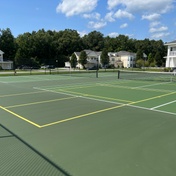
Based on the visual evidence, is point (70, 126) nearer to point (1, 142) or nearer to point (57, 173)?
point (1, 142)

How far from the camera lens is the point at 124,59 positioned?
8131 centimetres

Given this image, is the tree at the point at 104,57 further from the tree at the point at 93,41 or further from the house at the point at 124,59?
the tree at the point at 93,41

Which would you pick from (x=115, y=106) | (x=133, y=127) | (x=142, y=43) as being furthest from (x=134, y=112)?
(x=142, y=43)

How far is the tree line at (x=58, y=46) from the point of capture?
69.4m

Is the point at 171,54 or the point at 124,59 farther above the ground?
the point at 171,54

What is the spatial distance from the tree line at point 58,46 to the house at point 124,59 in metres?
5.37

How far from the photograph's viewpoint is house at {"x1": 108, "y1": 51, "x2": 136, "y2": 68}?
80125mm

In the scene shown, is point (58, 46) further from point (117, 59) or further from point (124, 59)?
point (124, 59)

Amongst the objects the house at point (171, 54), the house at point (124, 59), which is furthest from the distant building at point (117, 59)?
the house at point (171, 54)

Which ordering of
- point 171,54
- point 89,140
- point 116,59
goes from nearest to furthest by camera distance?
point 89,140 < point 171,54 < point 116,59

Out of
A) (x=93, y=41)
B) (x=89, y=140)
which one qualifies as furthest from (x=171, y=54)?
(x=93, y=41)

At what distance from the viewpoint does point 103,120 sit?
706cm

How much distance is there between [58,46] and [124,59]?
2526 cm

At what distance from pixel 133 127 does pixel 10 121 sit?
12.7 ft
